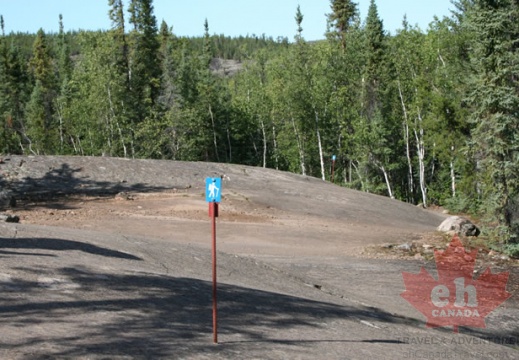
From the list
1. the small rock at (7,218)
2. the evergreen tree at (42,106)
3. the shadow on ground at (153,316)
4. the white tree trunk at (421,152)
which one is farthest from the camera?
the evergreen tree at (42,106)

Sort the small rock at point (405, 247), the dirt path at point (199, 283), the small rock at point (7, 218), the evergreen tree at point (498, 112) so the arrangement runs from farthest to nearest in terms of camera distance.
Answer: the evergreen tree at point (498, 112)
the small rock at point (405, 247)
the small rock at point (7, 218)
the dirt path at point (199, 283)

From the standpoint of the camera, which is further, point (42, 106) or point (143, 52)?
point (42, 106)

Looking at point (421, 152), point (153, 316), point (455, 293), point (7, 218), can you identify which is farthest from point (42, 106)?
point (153, 316)

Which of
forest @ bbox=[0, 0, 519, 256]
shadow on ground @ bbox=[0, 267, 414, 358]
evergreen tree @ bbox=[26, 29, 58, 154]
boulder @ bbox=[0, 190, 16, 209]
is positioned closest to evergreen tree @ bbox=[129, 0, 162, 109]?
forest @ bbox=[0, 0, 519, 256]

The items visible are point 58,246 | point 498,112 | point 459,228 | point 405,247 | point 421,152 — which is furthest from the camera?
point 421,152

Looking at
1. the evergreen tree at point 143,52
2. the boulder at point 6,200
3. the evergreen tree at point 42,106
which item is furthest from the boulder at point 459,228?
the evergreen tree at point 42,106

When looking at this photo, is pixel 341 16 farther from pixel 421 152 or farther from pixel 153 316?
pixel 153 316

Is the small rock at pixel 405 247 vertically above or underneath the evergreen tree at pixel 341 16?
underneath

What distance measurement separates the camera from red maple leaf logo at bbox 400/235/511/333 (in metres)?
13.2

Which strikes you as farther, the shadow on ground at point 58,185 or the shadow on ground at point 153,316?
the shadow on ground at point 58,185

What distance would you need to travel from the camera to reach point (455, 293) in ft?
51.7

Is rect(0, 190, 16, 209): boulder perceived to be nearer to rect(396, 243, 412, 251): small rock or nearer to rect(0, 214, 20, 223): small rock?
rect(0, 214, 20, 223): small rock

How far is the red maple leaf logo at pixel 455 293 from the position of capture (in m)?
13.2

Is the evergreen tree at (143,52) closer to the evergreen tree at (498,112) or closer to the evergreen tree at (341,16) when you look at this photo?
the evergreen tree at (341,16)
